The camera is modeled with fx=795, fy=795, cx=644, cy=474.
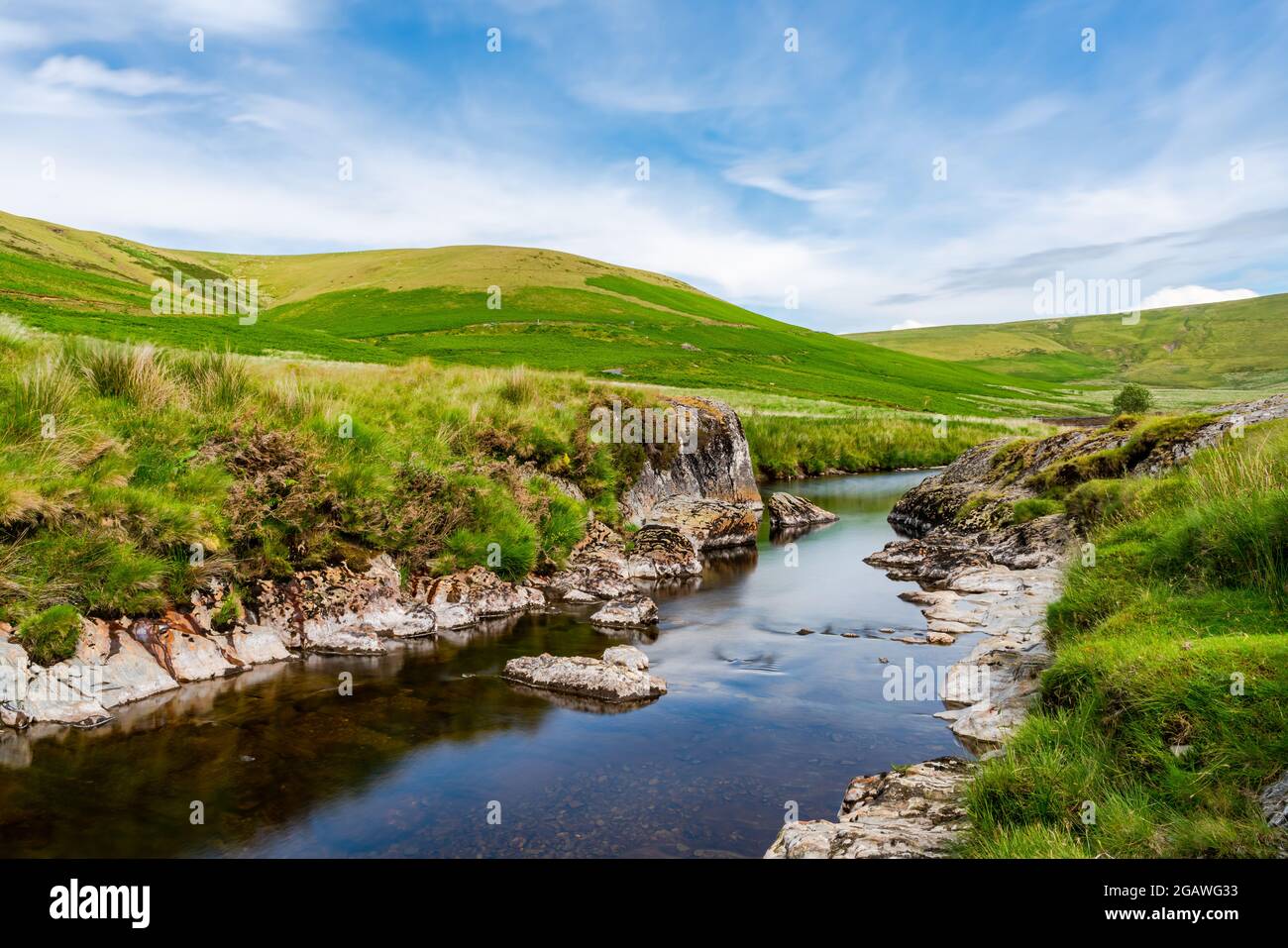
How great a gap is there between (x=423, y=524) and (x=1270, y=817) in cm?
1325

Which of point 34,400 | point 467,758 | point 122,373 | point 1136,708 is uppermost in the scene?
point 122,373

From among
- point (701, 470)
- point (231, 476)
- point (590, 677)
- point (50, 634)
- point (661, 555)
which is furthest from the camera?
point (701, 470)

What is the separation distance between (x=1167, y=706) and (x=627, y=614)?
32.1ft

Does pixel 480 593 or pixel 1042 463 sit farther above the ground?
pixel 1042 463

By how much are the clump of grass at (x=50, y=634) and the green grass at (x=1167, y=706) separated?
10206 millimetres

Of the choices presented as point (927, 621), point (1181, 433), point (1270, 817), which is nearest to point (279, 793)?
point (1270, 817)

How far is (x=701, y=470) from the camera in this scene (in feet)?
87.9

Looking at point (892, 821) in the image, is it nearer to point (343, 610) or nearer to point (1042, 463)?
→ point (343, 610)

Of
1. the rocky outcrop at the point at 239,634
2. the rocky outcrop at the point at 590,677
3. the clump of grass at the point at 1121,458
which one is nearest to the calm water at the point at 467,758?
the rocky outcrop at the point at 590,677

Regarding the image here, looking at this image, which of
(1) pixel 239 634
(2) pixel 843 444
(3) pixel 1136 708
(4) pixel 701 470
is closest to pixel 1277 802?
(3) pixel 1136 708

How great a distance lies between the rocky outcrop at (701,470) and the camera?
931 inches

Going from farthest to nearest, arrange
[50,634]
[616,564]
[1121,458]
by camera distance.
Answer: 1. [1121,458]
2. [616,564]
3. [50,634]

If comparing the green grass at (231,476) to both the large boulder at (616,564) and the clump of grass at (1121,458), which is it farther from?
the clump of grass at (1121,458)
